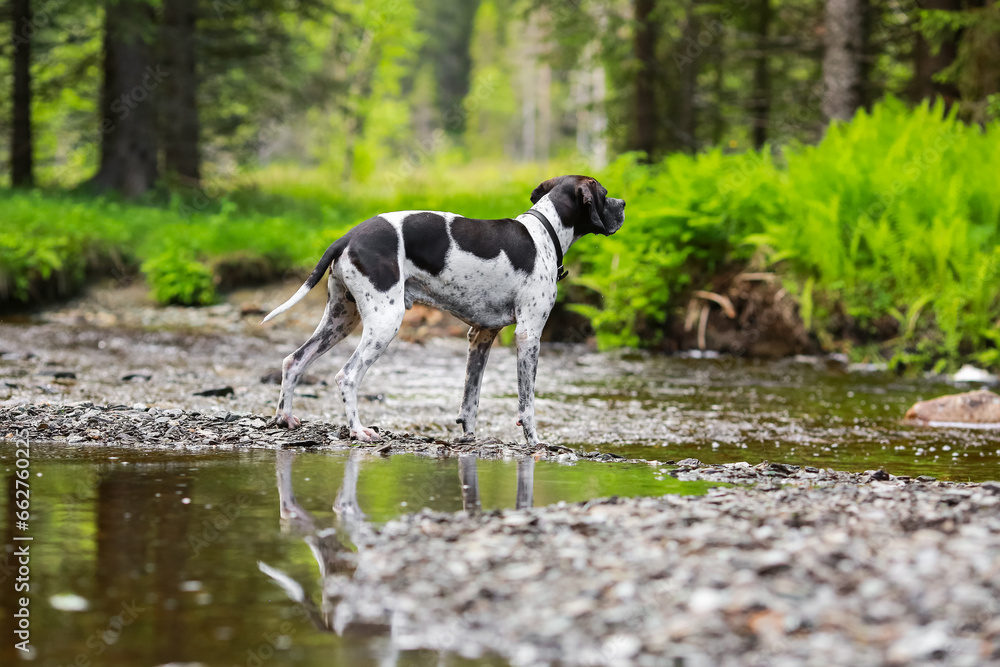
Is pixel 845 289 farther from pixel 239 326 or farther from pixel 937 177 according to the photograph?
pixel 239 326

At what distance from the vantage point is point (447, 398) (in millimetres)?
9125

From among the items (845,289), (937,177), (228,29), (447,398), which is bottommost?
(447,398)

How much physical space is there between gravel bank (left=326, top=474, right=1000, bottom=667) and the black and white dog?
1895 mm

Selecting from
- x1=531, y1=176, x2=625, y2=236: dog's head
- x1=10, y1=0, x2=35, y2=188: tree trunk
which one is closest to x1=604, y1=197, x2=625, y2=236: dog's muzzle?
x1=531, y1=176, x2=625, y2=236: dog's head

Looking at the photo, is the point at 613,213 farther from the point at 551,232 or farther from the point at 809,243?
the point at 809,243

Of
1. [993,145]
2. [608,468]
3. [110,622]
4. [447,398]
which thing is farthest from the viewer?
[993,145]

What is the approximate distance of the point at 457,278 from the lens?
6.07 meters

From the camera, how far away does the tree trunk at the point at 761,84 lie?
70.1 feet

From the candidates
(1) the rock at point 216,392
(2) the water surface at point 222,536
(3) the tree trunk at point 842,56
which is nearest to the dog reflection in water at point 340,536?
(2) the water surface at point 222,536

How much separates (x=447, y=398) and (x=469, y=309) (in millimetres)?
3046

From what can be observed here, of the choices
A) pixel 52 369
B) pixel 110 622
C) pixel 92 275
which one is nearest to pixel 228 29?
pixel 92 275

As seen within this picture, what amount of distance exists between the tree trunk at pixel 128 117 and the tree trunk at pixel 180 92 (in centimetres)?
36

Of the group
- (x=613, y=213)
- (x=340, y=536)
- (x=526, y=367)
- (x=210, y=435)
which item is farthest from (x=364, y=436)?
(x=613, y=213)
